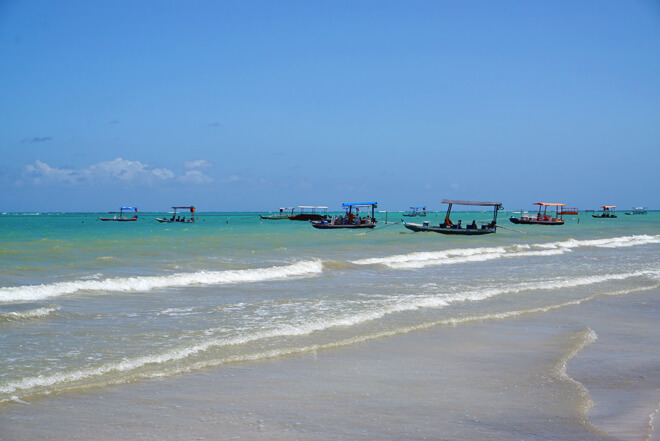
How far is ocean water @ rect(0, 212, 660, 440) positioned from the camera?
5.33 metres

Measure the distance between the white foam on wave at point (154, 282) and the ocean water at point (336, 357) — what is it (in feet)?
0.32

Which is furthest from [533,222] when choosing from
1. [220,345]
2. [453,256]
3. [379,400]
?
[379,400]

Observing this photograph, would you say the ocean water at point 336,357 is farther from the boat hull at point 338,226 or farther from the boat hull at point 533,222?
the boat hull at point 533,222

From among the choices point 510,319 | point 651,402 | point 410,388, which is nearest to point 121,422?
point 410,388

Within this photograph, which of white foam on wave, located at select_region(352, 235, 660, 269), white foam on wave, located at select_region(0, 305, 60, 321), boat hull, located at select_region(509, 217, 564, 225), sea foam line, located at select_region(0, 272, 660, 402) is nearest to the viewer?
sea foam line, located at select_region(0, 272, 660, 402)

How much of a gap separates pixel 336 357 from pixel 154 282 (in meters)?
9.72

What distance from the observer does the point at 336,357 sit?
7914mm

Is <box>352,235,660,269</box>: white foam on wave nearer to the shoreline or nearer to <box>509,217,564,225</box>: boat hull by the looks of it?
the shoreline

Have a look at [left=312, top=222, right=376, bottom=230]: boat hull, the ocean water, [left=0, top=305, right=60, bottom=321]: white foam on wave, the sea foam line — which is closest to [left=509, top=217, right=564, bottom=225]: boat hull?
[left=312, top=222, right=376, bottom=230]: boat hull

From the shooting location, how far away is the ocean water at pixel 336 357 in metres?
5.33

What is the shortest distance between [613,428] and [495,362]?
103 inches

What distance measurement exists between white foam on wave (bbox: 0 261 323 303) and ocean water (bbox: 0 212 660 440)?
0.10 m

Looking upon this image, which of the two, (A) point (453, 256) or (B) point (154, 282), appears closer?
(B) point (154, 282)

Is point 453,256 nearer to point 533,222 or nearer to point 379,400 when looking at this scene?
point 379,400
